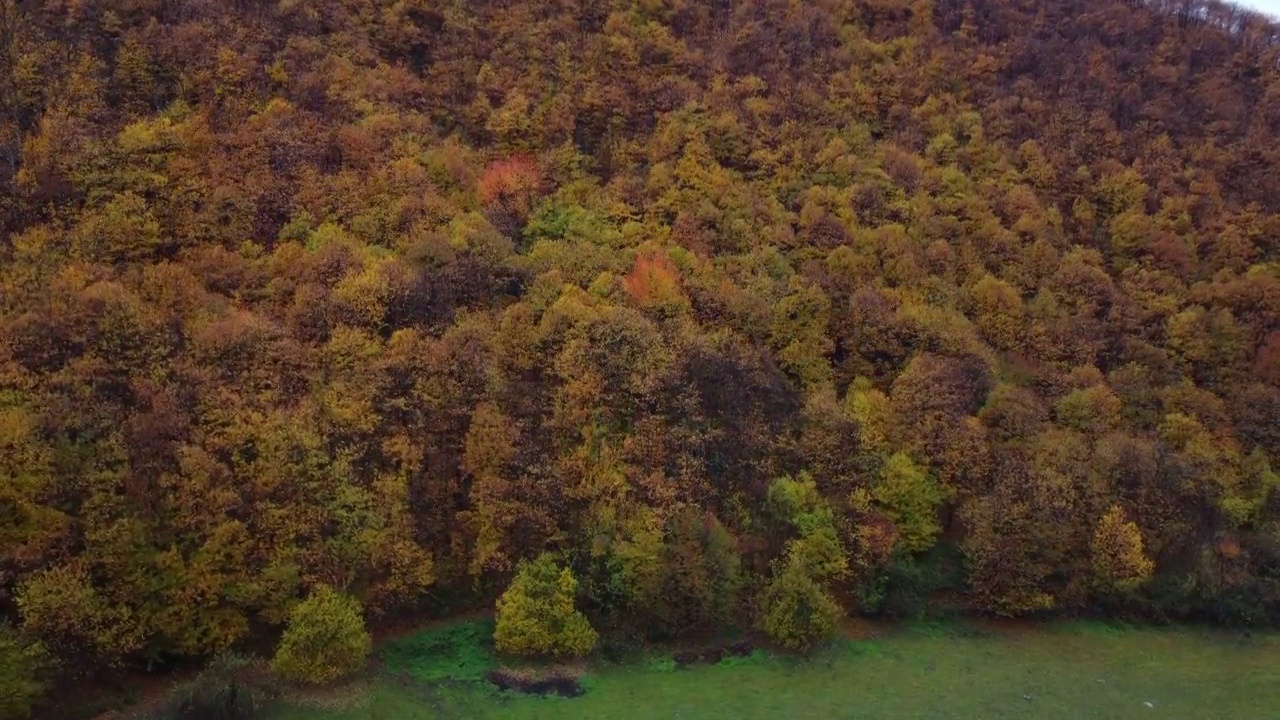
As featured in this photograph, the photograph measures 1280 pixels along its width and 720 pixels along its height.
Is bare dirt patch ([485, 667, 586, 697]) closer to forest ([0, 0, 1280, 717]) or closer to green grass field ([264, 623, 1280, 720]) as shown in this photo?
green grass field ([264, 623, 1280, 720])

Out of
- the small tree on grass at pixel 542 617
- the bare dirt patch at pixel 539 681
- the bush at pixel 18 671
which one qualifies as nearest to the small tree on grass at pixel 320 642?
the bare dirt patch at pixel 539 681

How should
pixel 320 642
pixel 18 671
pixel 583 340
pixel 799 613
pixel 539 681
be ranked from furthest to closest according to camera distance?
pixel 583 340
pixel 799 613
pixel 539 681
pixel 320 642
pixel 18 671

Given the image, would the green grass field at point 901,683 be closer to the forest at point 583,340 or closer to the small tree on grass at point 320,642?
the small tree on grass at point 320,642

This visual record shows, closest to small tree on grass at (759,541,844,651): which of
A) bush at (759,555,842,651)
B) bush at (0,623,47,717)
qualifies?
bush at (759,555,842,651)

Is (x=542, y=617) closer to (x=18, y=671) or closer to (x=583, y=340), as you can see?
(x=583, y=340)

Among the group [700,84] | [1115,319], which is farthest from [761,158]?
[1115,319]

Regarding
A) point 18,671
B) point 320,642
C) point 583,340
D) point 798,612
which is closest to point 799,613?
point 798,612

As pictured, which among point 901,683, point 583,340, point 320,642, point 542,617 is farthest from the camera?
point 583,340
